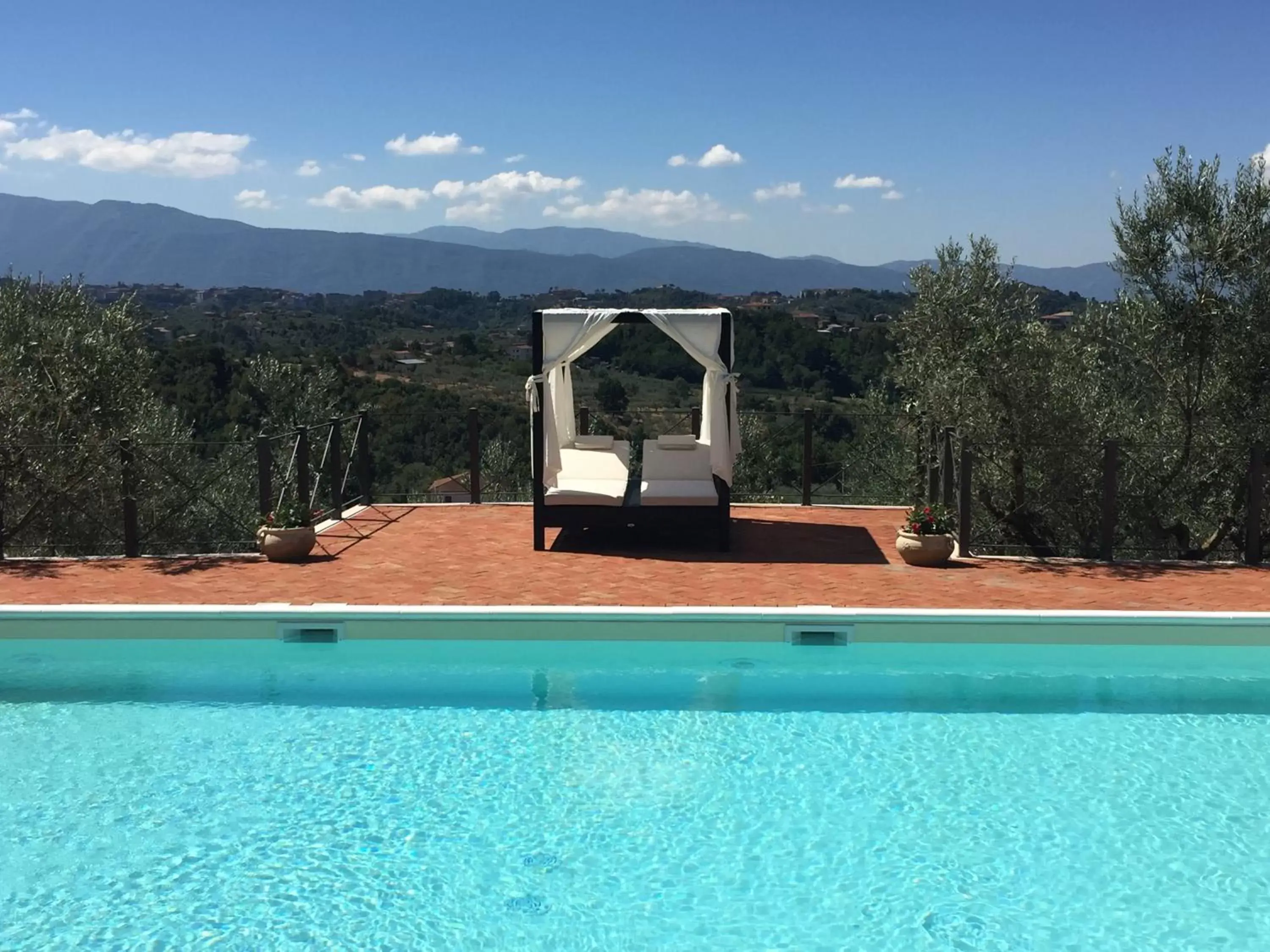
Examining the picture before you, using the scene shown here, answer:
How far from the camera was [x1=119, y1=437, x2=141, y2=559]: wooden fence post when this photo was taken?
370 inches

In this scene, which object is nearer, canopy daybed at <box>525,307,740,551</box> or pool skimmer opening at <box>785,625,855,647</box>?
pool skimmer opening at <box>785,625,855,647</box>

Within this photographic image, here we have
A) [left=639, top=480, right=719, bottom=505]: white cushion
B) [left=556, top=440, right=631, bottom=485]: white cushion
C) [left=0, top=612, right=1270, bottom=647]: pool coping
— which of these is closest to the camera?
[left=0, top=612, right=1270, bottom=647]: pool coping

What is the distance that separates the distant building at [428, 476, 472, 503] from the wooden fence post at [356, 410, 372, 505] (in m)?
0.95

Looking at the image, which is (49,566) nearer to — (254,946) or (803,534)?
(254,946)

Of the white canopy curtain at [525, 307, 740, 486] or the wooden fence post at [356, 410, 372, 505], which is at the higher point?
the white canopy curtain at [525, 307, 740, 486]

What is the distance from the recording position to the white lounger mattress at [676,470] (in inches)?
386

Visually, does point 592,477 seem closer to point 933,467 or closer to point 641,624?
point 641,624

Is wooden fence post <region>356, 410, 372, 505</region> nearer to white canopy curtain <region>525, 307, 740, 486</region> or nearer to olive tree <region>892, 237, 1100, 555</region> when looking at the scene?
white canopy curtain <region>525, 307, 740, 486</region>

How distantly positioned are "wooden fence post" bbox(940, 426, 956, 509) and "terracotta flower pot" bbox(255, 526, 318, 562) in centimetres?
592

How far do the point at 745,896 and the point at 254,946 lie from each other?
6.69 feet

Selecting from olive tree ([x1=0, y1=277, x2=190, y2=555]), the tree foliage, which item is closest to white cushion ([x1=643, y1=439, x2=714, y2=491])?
the tree foliage

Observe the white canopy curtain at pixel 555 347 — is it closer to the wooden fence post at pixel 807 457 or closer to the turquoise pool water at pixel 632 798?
the turquoise pool water at pixel 632 798

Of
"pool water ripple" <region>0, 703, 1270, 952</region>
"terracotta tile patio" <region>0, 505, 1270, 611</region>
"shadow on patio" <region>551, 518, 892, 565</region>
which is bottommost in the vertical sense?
"pool water ripple" <region>0, 703, 1270, 952</region>

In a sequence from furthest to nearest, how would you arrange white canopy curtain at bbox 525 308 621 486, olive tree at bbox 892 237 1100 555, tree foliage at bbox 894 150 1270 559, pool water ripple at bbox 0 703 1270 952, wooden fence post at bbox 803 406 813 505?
wooden fence post at bbox 803 406 813 505 → olive tree at bbox 892 237 1100 555 → tree foliage at bbox 894 150 1270 559 → white canopy curtain at bbox 525 308 621 486 → pool water ripple at bbox 0 703 1270 952
